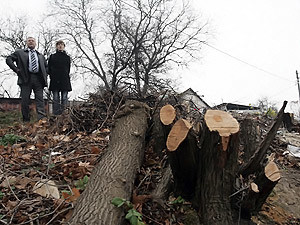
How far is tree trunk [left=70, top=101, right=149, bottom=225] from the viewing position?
1368mm

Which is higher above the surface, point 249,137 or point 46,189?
point 249,137

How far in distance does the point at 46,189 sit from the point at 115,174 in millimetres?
659

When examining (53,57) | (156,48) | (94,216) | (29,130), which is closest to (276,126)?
(94,216)

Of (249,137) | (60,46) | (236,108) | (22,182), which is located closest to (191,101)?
(249,137)

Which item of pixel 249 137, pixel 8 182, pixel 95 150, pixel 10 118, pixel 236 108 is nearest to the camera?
pixel 8 182

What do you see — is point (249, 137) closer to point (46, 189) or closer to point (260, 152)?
point (260, 152)

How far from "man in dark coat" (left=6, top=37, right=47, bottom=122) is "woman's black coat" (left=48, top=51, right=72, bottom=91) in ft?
0.77

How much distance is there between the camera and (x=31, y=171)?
2.22 meters

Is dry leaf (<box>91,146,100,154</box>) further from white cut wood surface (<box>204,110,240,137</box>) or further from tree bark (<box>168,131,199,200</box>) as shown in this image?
white cut wood surface (<box>204,110,240,137</box>)

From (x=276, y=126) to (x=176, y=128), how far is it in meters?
0.88

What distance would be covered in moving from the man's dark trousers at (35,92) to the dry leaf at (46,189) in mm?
3051

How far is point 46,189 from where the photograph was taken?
74.8 inches

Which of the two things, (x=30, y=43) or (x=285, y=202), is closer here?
(x=285, y=202)

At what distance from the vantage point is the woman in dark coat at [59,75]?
5000mm
